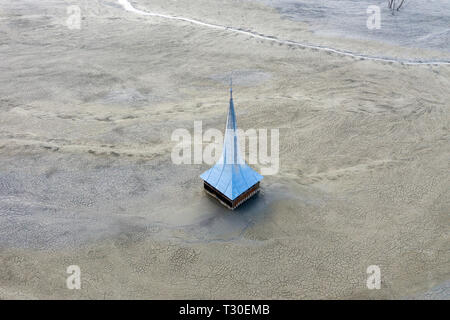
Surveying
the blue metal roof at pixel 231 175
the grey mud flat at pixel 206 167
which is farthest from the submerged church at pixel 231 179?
the grey mud flat at pixel 206 167

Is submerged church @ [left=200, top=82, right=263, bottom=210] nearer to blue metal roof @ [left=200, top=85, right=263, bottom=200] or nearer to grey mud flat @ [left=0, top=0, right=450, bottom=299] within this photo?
blue metal roof @ [left=200, top=85, right=263, bottom=200]

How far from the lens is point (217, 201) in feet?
52.1

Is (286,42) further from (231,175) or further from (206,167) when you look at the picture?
(231,175)

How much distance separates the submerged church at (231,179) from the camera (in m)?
14.6

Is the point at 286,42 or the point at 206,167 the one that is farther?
the point at 286,42

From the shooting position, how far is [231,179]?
48.9 ft

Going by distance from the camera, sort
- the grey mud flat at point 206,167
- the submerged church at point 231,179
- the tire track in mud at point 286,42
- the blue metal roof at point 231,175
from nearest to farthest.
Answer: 1. the grey mud flat at point 206,167
2. the blue metal roof at point 231,175
3. the submerged church at point 231,179
4. the tire track in mud at point 286,42

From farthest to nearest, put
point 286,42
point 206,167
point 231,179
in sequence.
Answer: point 286,42
point 206,167
point 231,179

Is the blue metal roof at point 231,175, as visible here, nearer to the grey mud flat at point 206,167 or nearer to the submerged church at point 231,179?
the submerged church at point 231,179

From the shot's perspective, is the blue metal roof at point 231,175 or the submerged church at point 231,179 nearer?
the blue metal roof at point 231,175

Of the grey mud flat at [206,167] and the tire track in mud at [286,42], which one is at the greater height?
the tire track in mud at [286,42]

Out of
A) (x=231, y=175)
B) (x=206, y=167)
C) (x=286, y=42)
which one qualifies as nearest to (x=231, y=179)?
(x=231, y=175)

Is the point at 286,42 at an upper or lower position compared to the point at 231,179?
upper

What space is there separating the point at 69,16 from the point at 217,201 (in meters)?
30.8
